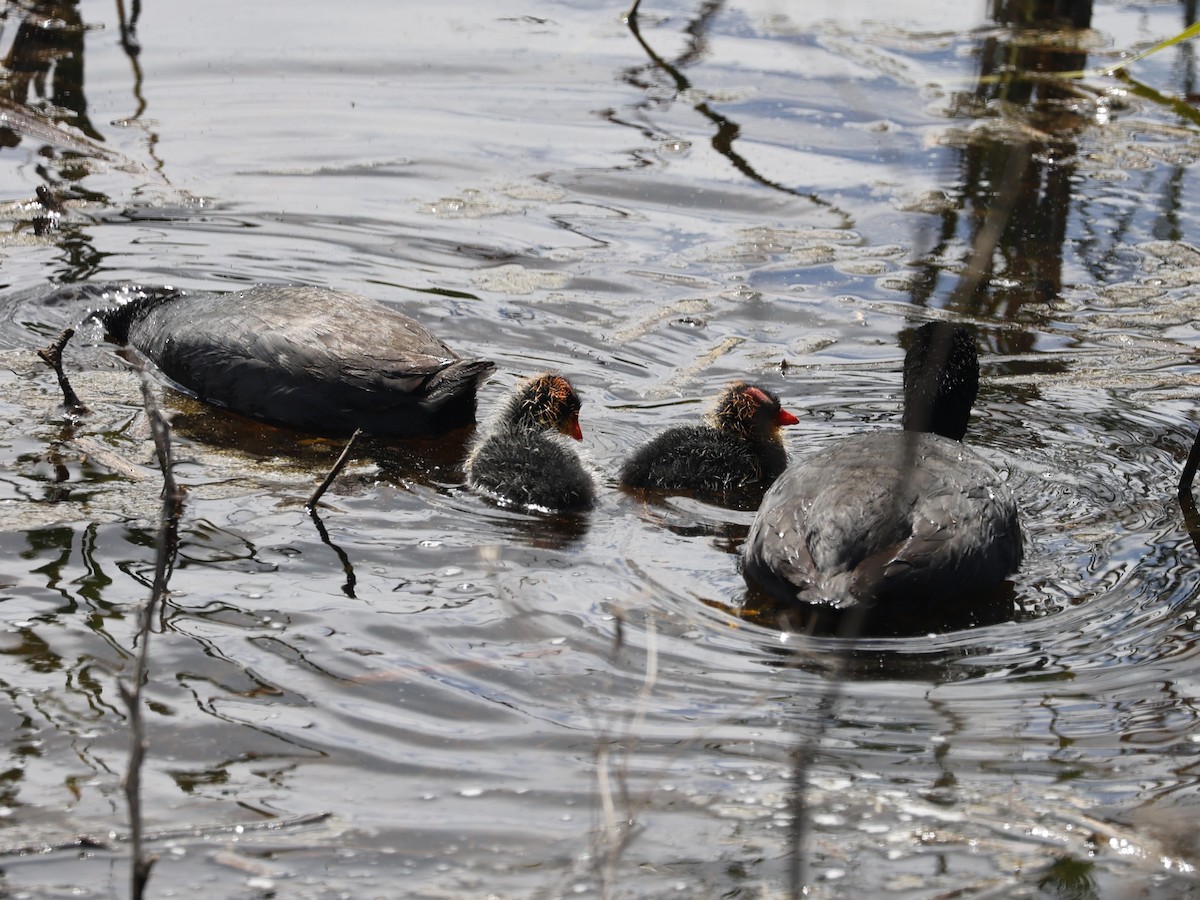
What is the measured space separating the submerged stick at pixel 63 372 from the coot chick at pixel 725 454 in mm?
1974

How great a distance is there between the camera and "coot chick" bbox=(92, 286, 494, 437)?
562 centimetres

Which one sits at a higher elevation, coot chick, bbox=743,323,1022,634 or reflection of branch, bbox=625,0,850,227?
reflection of branch, bbox=625,0,850,227

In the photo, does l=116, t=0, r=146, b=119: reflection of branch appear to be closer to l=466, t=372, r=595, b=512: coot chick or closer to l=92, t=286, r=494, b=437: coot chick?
l=92, t=286, r=494, b=437: coot chick

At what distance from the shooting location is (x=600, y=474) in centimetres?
541

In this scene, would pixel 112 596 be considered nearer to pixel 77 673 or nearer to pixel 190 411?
pixel 77 673

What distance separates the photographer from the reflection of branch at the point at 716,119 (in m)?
8.32

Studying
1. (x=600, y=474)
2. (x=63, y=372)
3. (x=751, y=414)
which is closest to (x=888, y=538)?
(x=751, y=414)

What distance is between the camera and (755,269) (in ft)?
24.1

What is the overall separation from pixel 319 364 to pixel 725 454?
1.54m

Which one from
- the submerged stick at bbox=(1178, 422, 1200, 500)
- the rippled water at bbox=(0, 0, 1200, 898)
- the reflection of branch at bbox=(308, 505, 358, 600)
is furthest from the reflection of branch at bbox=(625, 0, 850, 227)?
the reflection of branch at bbox=(308, 505, 358, 600)

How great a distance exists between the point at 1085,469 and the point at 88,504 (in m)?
3.32

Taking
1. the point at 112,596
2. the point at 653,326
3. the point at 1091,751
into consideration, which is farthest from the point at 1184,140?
the point at 112,596

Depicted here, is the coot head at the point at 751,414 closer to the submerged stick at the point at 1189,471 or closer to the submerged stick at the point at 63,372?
the submerged stick at the point at 1189,471

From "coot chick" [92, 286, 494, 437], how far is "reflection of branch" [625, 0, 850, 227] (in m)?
2.99
